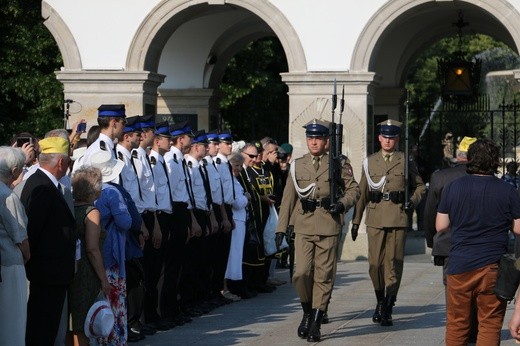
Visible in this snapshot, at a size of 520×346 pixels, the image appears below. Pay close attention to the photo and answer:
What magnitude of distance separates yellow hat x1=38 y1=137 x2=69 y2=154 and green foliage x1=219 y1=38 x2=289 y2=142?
23.9m

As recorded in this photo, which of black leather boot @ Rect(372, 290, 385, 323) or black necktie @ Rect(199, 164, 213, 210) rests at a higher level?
black necktie @ Rect(199, 164, 213, 210)

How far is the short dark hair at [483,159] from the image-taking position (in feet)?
31.7

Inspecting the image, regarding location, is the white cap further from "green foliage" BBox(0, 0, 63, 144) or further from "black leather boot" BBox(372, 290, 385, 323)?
"green foliage" BBox(0, 0, 63, 144)

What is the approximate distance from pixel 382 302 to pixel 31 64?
1705cm

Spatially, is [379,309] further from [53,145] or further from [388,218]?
[53,145]

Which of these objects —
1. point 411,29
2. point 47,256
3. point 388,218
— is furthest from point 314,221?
point 411,29

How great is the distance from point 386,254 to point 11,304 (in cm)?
563

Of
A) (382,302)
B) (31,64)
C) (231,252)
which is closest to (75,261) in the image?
(382,302)

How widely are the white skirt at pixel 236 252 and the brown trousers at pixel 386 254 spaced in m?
2.47

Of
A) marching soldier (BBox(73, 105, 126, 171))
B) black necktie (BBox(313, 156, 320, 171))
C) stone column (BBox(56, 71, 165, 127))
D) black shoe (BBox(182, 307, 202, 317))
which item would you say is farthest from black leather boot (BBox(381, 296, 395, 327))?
stone column (BBox(56, 71, 165, 127))

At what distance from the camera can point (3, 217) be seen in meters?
8.70

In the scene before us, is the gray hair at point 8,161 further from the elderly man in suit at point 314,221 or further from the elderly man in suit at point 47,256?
the elderly man in suit at point 314,221

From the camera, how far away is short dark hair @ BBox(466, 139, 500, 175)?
9656mm

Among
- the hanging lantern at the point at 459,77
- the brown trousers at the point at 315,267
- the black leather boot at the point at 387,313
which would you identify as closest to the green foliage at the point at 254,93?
the hanging lantern at the point at 459,77
